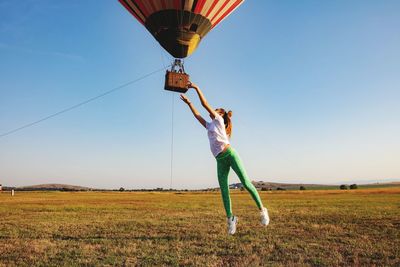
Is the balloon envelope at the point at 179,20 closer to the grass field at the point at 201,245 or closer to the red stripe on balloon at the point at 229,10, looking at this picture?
the red stripe on balloon at the point at 229,10

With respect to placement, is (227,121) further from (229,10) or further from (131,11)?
(131,11)

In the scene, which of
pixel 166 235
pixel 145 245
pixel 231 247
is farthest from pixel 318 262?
pixel 166 235

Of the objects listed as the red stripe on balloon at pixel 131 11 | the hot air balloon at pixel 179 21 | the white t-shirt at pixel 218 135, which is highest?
the red stripe on balloon at pixel 131 11

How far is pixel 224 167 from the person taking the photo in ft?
24.3

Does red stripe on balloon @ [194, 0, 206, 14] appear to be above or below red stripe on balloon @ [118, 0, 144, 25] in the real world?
below

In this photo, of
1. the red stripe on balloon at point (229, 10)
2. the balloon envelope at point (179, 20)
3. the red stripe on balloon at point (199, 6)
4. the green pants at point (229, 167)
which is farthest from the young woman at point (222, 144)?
the red stripe on balloon at point (229, 10)

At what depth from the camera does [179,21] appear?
15.0 metres

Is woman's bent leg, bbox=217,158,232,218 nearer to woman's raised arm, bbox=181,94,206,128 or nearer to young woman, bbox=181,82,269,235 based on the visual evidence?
young woman, bbox=181,82,269,235

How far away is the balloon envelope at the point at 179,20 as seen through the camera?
14875mm

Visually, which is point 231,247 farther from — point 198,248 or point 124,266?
point 124,266

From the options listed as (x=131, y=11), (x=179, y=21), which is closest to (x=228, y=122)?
(x=179, y=21)

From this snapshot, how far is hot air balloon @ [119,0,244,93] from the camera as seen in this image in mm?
14867

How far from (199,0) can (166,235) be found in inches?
366

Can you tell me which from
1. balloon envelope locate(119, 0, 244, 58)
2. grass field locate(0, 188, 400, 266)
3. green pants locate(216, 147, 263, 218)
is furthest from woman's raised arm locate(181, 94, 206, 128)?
balloon envelope locate(119, 0, 244, 58)
